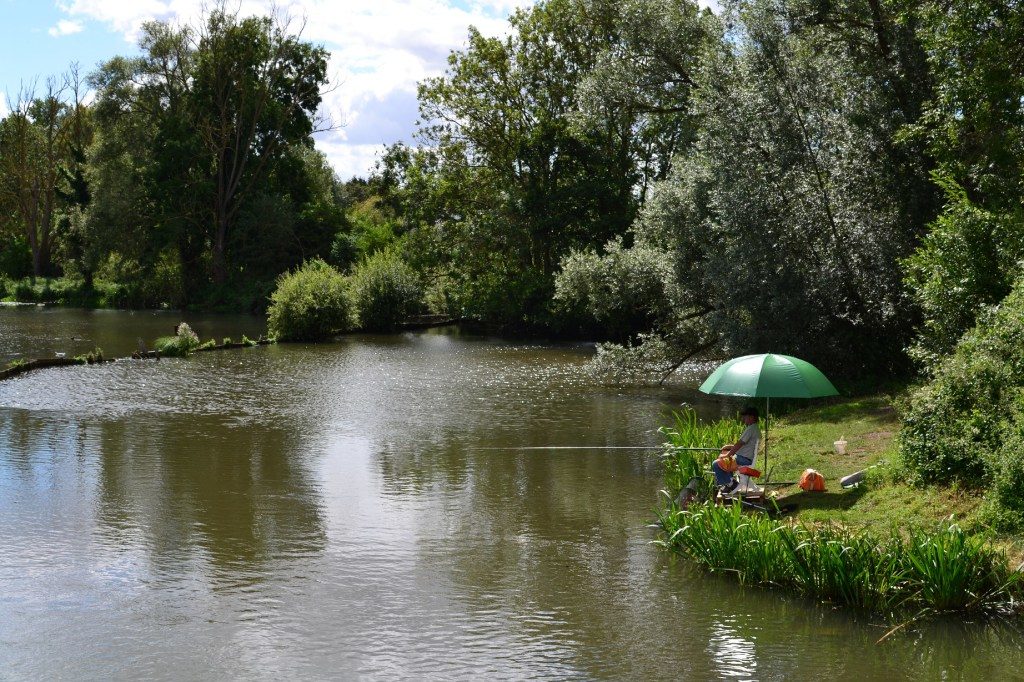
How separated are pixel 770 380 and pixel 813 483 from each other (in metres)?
1.70

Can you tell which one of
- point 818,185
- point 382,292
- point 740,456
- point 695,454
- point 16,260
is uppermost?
point 16,260

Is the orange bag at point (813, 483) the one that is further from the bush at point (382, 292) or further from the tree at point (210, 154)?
the tree at point (210, 154)

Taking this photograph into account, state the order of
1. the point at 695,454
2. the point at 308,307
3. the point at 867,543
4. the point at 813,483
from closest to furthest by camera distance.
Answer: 1. the point at 867,543
2. the point at 813,483
3. the point at 695,454
4. the point at 308,307

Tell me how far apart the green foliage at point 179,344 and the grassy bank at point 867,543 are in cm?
2619

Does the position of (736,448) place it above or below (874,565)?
above

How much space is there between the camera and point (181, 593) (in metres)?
11.2

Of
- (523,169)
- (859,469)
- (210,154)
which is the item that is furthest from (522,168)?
(859,469)

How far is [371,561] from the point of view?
1252 cm

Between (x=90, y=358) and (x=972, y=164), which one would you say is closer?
(x=972, y=164)

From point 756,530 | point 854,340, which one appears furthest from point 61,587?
point 854,340

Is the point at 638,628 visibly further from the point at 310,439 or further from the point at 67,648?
the point at 310,439

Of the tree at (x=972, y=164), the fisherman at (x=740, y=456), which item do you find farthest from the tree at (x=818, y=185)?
the fisherman at (x=740, y=456)

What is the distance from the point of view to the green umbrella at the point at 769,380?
1319 cm

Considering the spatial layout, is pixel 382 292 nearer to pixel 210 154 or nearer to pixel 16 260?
pixel 210 154
